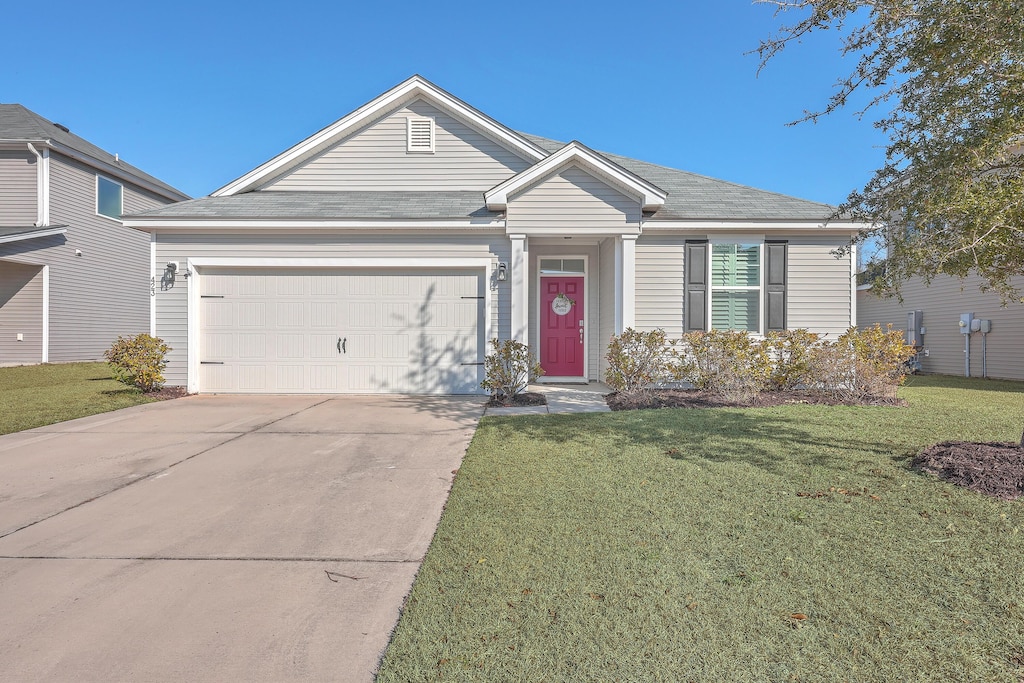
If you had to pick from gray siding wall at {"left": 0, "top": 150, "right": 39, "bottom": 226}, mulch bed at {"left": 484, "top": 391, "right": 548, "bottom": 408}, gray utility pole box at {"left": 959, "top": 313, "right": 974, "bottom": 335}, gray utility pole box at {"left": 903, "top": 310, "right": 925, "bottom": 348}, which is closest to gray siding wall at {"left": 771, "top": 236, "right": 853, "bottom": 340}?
mulch bed at {"left": 484, "top": 391, "right": 548, "bottom": 408}

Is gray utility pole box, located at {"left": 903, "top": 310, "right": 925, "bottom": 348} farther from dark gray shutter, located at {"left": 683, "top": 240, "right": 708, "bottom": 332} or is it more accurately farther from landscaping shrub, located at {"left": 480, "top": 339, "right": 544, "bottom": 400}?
landscaping shrub, located at {"left": 480, "top": 339, "right": 544, "bottom": 400}

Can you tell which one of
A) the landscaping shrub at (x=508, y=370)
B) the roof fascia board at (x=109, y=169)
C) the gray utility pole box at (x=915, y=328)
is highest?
the roof fascia board at (x=109, y=169)

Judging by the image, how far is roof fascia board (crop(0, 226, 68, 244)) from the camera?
11.8 metres

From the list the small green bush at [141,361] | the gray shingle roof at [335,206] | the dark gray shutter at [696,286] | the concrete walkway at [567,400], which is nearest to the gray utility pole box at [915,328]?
the dark gray shutter at [696,286]

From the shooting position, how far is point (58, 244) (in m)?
13.6

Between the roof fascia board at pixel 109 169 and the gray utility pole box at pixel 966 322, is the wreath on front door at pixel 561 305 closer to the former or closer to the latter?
the gray utility pole box at pixel 966 322

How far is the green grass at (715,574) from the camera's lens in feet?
6.20

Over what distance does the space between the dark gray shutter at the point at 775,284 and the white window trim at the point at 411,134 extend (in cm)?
656

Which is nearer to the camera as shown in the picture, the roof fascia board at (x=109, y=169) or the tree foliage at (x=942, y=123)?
the tree foliage at (x=942, y=123)

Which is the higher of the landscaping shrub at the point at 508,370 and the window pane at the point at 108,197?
the window pane at the point at 108,197

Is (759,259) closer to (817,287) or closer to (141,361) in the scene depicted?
(817,287)

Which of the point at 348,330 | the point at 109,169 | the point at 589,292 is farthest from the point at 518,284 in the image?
the point at 109,169

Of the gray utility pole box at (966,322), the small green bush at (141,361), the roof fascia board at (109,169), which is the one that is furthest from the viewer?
the roof fascia board at (109,169)

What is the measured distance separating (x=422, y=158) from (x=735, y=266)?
6.29 m
